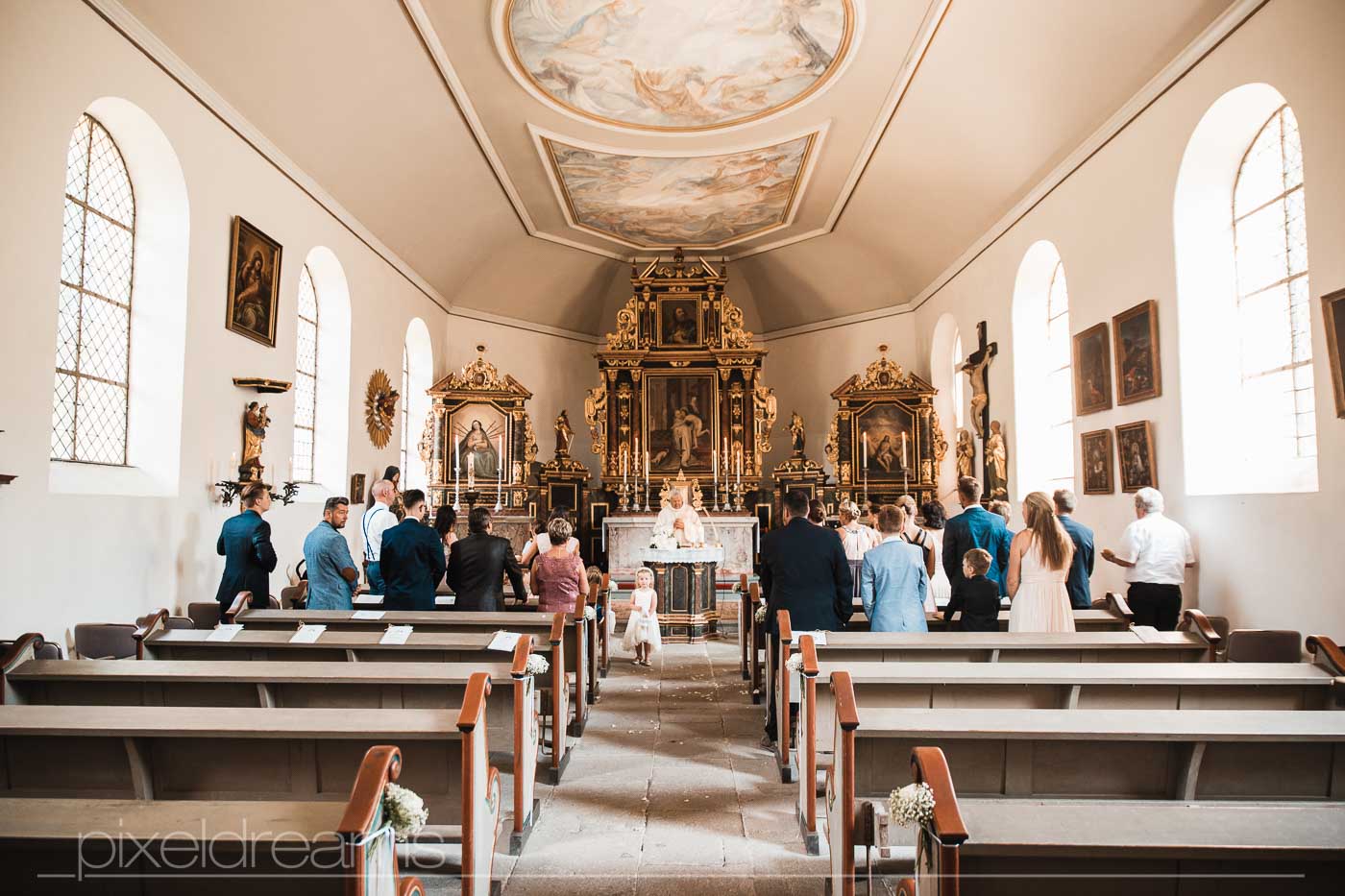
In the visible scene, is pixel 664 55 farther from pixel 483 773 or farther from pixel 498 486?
pixel 483 773

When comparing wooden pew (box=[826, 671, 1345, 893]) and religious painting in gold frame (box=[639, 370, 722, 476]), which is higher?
religious painting in gold frame (box=[639, 370, 722, 476])

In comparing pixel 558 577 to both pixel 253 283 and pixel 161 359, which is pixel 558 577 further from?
pixel 253 283

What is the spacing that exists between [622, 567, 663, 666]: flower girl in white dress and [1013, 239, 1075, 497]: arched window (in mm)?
5692

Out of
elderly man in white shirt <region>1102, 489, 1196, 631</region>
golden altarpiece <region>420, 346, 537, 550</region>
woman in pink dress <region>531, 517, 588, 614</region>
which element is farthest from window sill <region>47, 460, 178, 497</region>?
elderly man in white shirt <region>1102, 489, 1196, 631</region>

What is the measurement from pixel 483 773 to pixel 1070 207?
9.48 meters

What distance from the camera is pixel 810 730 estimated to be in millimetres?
4262

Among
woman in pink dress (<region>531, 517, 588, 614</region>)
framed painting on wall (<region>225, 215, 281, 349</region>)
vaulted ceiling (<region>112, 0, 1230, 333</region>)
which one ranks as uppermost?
vaulted ceiling (<region>112, 0, 1230, 333</region>)

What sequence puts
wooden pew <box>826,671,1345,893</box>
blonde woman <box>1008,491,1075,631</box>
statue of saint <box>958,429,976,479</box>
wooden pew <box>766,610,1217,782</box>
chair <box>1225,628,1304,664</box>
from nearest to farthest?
wooden pew <box>826,671,1345,893</box> < wooden pew <box>766,610,1217,782</box> < chair <box>1225,628,1304,664</box> < blonde woman <box>1008,491,1075,631</box> < statue of saint <box>958,429,976,479</box>

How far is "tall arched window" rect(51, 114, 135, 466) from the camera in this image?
710 centimetres

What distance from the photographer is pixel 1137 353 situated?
344 inches

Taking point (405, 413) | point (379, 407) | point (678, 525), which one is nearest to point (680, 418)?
point (405, 413)

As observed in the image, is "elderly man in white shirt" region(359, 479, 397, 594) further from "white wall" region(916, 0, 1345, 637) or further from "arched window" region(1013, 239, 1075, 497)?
"arched window" region(1013, 239, 1075, 497)

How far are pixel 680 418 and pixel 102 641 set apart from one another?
1175 cm

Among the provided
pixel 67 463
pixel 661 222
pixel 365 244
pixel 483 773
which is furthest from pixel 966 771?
pixel 661 222
